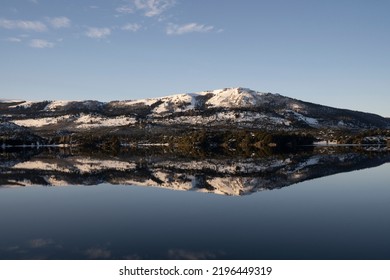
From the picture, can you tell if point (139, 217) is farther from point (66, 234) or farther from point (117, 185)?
point (117, 185)

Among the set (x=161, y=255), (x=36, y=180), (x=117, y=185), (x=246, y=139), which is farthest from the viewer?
(x=246, y=139)

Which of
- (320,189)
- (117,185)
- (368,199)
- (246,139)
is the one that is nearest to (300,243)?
(368,199)

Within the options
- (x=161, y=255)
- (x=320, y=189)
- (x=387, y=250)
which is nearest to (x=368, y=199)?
(x=320, y=189)

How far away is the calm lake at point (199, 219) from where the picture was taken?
16.7m

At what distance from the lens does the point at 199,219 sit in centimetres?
2278

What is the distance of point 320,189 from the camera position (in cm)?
3466

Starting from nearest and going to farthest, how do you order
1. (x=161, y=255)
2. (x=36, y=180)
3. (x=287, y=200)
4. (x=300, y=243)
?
1. (x=161, y=255)
2. (x=300, y=243)
3. (x=287, y=200)
4. (x=36, y=180)

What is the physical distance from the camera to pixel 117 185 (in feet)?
130

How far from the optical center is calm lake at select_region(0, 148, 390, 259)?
54.9 feet

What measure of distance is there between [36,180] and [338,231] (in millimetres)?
34193

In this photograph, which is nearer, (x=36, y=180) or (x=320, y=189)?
(x=320, y=189)
